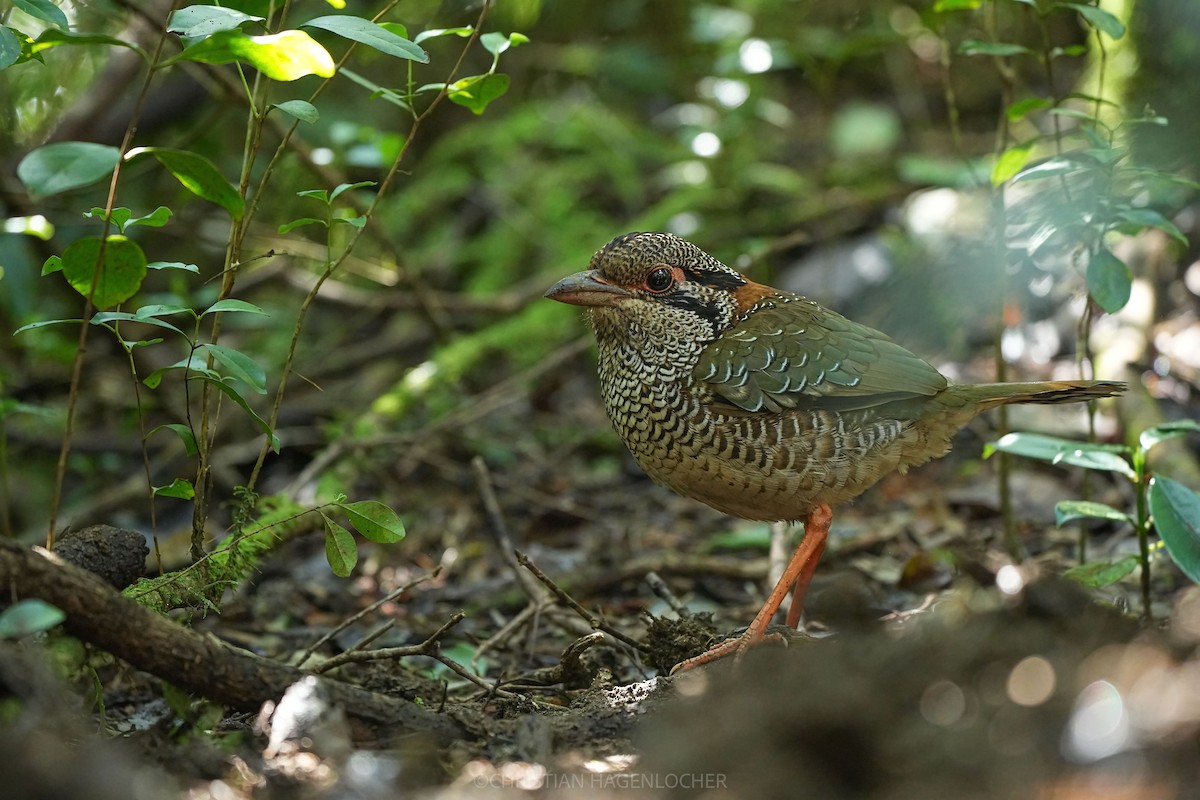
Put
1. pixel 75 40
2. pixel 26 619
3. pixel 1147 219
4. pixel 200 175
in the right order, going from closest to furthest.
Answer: pixel 26 619 < pixel 75 40 < pixel 200 175 < pixel 1147 219

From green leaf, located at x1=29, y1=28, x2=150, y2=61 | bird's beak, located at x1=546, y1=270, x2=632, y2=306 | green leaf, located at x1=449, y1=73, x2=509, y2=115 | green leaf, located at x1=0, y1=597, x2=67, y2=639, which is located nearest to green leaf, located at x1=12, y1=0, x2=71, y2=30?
green leaf, located at x1=29, y1=28, x2=150, y2=61

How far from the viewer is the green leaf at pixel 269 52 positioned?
2.30 metres

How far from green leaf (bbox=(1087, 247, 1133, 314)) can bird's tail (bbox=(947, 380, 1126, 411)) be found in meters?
0.30

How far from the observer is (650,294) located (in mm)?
4082

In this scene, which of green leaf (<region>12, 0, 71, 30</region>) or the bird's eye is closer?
green leaf (<region>12, 0, 71, 30</region>)

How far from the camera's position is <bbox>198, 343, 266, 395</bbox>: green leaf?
8.97ft

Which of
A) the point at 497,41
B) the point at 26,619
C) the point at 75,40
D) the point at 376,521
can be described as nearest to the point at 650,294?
the point at 497,41

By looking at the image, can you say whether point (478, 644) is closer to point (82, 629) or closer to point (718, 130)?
point (82, 629)

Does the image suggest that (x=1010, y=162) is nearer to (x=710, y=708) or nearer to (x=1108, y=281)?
(x=1108, y=281)

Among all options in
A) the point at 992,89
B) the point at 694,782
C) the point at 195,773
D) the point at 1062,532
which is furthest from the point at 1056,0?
the point at 992,89

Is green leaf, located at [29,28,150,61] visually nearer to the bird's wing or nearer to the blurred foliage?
the blurred foliage

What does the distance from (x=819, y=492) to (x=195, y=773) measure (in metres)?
2.30

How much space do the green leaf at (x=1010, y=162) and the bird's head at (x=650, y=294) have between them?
1.06 m

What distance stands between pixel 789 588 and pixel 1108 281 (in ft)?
4.96
